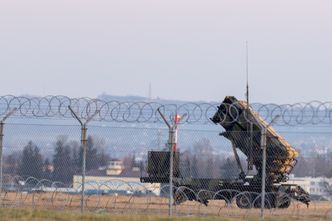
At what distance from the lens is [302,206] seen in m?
39.5

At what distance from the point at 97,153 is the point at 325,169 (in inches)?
394

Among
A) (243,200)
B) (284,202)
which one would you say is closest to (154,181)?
(243,200)

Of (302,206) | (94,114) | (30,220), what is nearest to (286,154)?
(302,206)

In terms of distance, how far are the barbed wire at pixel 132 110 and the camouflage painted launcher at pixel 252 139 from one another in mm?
4634

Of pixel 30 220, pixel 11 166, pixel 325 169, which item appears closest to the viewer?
pixel 30 220

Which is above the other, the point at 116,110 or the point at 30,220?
the point at 116,110

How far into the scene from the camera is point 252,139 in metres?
37.6

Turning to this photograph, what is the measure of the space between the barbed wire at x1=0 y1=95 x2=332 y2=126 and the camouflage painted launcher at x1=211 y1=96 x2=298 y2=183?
4.63m

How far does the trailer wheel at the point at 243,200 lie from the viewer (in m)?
35.8

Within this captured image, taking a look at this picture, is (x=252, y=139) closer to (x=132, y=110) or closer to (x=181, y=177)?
(x=181, y=177)

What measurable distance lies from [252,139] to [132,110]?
6.90m

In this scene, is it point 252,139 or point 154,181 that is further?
point 252,139

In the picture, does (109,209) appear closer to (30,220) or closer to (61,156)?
(30,220)

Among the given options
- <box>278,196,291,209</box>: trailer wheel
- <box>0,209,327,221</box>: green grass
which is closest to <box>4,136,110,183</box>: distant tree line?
<box>278,196,291,209</box>: trailer wheel
